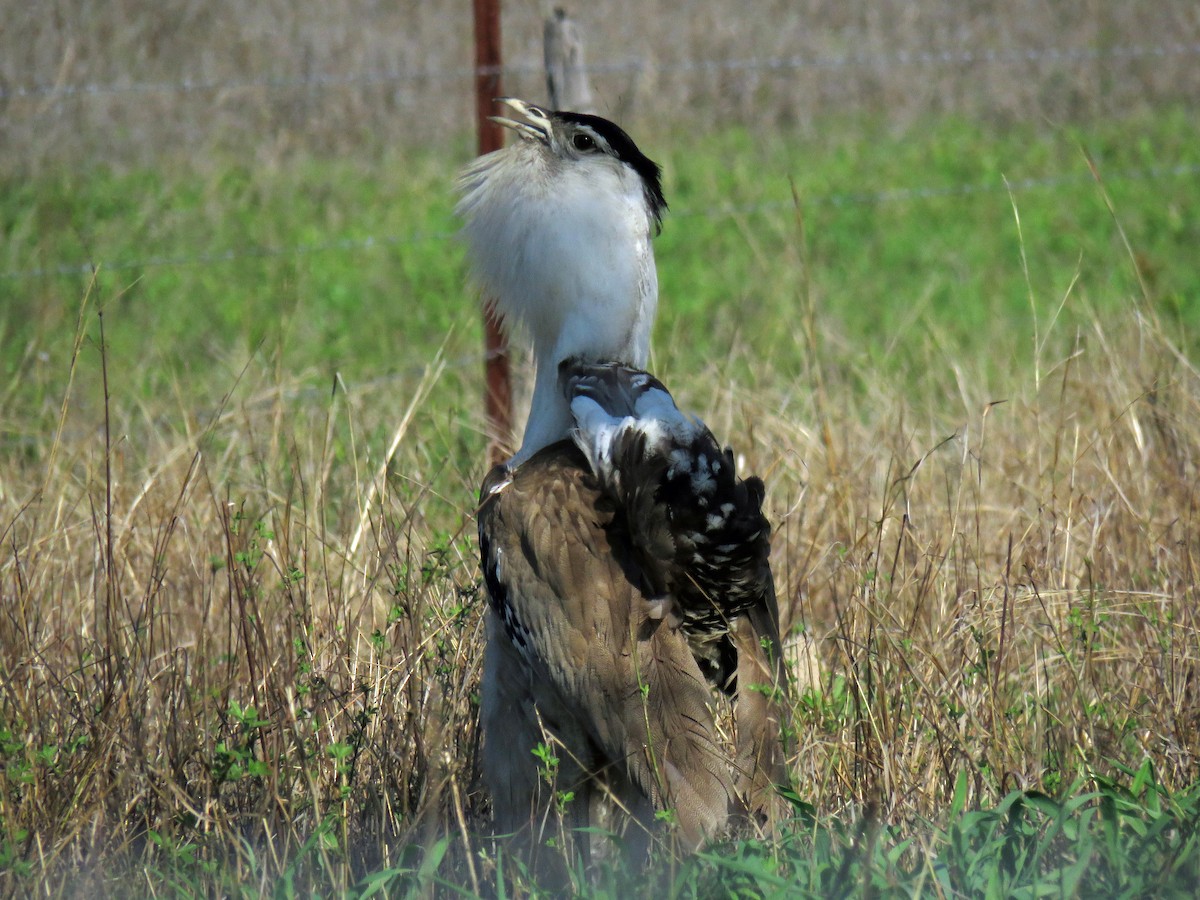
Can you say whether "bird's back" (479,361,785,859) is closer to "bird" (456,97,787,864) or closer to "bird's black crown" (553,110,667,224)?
"bird" (456,97,787,864)

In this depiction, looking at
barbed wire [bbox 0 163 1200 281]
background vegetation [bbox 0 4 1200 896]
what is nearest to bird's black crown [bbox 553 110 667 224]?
barbed wire [bbox 0 163 1200 281]

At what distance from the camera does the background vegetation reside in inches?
115

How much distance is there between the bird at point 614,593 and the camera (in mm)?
2941

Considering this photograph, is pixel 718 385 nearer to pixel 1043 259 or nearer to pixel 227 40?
pixel 1043 259

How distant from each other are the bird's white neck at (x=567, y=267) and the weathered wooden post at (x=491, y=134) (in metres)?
1.50

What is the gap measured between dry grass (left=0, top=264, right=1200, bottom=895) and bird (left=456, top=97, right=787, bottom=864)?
220 mm

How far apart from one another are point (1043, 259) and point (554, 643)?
25.7 feet

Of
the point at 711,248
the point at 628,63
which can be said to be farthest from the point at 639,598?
the point at 628,63

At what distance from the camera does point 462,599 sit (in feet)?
12.4

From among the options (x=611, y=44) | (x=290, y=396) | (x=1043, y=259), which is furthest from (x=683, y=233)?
(x=290, y=396)

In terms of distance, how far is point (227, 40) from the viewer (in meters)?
12.4

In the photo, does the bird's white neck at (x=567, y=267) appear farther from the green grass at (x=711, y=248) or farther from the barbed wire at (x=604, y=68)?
the green grass at (x=711, y=248)

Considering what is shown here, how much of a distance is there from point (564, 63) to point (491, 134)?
0.38 m

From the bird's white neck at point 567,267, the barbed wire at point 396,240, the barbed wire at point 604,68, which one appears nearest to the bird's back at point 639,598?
the bird's white neck at point 567,267
